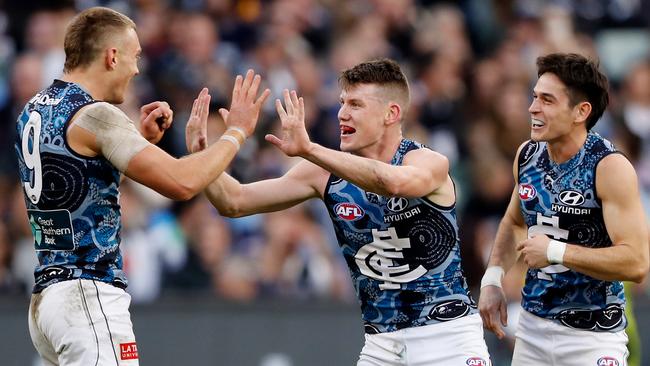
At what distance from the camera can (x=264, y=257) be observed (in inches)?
468

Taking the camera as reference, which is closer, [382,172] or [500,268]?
[382,172]

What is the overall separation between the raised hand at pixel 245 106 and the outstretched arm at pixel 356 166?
0.53 feet

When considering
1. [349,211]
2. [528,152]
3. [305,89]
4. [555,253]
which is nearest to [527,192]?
[528,152]

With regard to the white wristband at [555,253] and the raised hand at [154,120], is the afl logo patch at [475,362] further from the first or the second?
the raised hand at [154,120]

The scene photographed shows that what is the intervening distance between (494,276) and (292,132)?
1.81 metres

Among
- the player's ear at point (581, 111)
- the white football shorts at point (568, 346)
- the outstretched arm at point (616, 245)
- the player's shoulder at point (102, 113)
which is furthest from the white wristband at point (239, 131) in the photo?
the white football shorts at point (568, 346)

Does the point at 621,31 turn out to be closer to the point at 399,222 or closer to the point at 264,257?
the point at 264,257

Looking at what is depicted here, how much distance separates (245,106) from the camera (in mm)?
6848

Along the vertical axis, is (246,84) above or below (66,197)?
above

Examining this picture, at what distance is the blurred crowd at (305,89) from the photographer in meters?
11.5

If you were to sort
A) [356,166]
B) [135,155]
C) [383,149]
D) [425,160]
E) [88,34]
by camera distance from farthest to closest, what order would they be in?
1. [383,149]
2. [425,160]
3. [356,166]
4. [88,34]
5. [135,155]

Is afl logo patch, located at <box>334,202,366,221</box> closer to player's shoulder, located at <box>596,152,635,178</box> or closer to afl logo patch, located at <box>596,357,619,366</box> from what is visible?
player's shoulder, located at <box>596,152,635,178</box>

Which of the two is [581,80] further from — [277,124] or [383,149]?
[277,124]

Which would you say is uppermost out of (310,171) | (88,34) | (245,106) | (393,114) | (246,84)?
(88,34)
